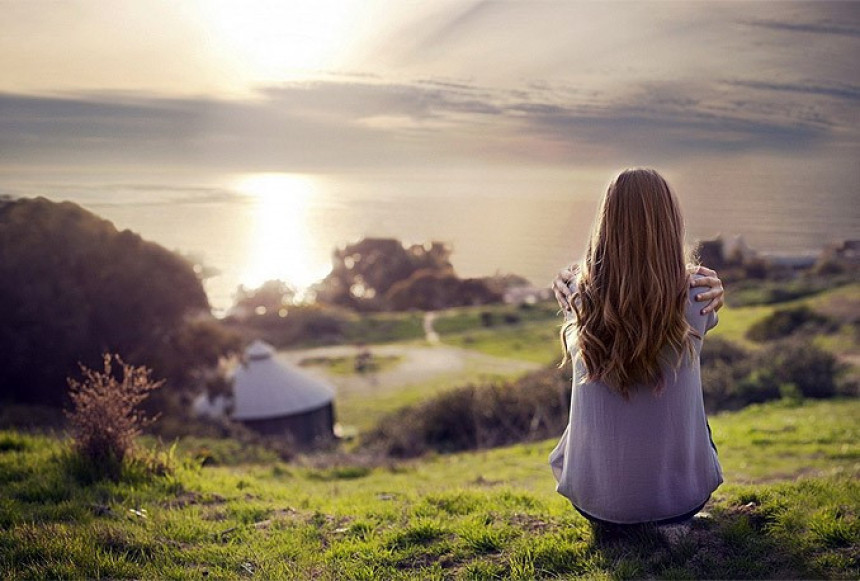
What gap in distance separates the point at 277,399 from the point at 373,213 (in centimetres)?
768

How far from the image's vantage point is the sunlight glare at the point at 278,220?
8984 millimetres

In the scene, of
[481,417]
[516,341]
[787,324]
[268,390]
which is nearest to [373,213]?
[481,417]

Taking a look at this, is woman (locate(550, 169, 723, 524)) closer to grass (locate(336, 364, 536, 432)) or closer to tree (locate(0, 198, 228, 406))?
tree (locate(0, 198, 228, 406))

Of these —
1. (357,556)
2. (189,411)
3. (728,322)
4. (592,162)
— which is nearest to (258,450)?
(189,411)

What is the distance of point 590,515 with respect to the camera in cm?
320

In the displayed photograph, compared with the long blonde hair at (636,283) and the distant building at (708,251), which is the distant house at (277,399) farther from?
the long blonde hair at (636,283)

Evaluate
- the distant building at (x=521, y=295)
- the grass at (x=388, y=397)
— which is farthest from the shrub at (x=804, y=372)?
the distant building at (x=521, y=295)

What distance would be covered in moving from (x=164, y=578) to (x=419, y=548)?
3.87 ft

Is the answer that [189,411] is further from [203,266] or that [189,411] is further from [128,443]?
[128,443]

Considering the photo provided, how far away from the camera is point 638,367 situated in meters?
2.88

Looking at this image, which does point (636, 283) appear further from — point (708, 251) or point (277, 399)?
point (277, 399)

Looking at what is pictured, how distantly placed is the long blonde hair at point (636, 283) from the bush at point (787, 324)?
21.1m

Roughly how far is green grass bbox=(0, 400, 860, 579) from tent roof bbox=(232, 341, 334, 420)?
12001 mm

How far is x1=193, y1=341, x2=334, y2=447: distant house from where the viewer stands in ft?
55.4
